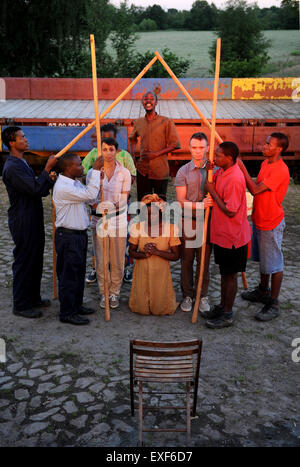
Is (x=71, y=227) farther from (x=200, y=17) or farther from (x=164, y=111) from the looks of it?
(x=200, y=17)

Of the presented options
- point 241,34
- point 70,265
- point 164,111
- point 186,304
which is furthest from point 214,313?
point 241,34

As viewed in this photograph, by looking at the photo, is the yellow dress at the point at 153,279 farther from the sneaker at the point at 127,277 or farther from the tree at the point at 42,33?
the tree at the point at 42,33

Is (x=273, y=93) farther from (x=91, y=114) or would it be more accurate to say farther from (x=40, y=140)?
(x=40, y=140)

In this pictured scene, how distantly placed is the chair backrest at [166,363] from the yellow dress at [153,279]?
157 cm

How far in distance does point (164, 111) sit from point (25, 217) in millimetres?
6265

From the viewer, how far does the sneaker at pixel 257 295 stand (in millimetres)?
5344

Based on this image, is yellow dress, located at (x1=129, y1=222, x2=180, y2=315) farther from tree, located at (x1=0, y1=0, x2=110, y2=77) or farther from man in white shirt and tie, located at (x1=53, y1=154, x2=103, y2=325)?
tree, located at (x1=0, y1=0, x2=110, y2=77)

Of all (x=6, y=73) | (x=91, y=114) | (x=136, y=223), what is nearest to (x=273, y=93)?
(x=91, y=114)

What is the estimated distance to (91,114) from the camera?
1005 centimetres

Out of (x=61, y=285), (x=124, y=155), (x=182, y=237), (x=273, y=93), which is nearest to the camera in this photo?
(x=61, y=285)

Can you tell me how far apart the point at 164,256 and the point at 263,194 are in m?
1.24

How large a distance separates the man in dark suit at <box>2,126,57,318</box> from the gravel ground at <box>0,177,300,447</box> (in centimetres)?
25

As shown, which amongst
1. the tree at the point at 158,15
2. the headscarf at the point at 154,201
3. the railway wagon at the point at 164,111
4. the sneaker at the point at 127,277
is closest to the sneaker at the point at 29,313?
the sneaker at the point at 127,277

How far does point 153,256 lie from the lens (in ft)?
16.0
